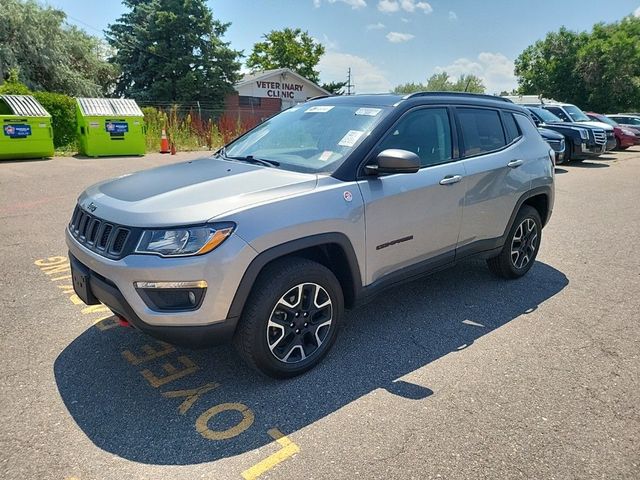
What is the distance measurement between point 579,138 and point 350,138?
1375cm

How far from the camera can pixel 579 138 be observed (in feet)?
47.6

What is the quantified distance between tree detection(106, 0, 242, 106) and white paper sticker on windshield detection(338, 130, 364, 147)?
2844 centimetres

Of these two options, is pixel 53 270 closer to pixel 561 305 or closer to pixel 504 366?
pixel 504 366

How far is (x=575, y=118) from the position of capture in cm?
1598

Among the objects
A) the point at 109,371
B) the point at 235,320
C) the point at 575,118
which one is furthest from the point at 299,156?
the point at 575,118

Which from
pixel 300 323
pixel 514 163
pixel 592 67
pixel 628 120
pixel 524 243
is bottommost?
pixel 300 323

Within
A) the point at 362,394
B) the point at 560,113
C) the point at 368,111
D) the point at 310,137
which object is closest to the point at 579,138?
the point at 560,113

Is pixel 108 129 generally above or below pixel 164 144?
above

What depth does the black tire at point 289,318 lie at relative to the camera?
2.76 metres

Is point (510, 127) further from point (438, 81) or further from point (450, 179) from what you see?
point (438, 81)

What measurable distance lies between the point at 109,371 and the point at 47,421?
1.74ft

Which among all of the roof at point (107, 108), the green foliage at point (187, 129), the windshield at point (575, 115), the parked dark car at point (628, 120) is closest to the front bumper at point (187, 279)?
the roof at point (107, 108)

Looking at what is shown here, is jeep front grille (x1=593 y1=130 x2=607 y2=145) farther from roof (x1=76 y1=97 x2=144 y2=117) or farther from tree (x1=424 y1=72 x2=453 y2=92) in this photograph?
tree (x1=424 y1=72 x2=453 y2=92)

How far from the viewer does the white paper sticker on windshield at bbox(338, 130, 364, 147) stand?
3334 mm
